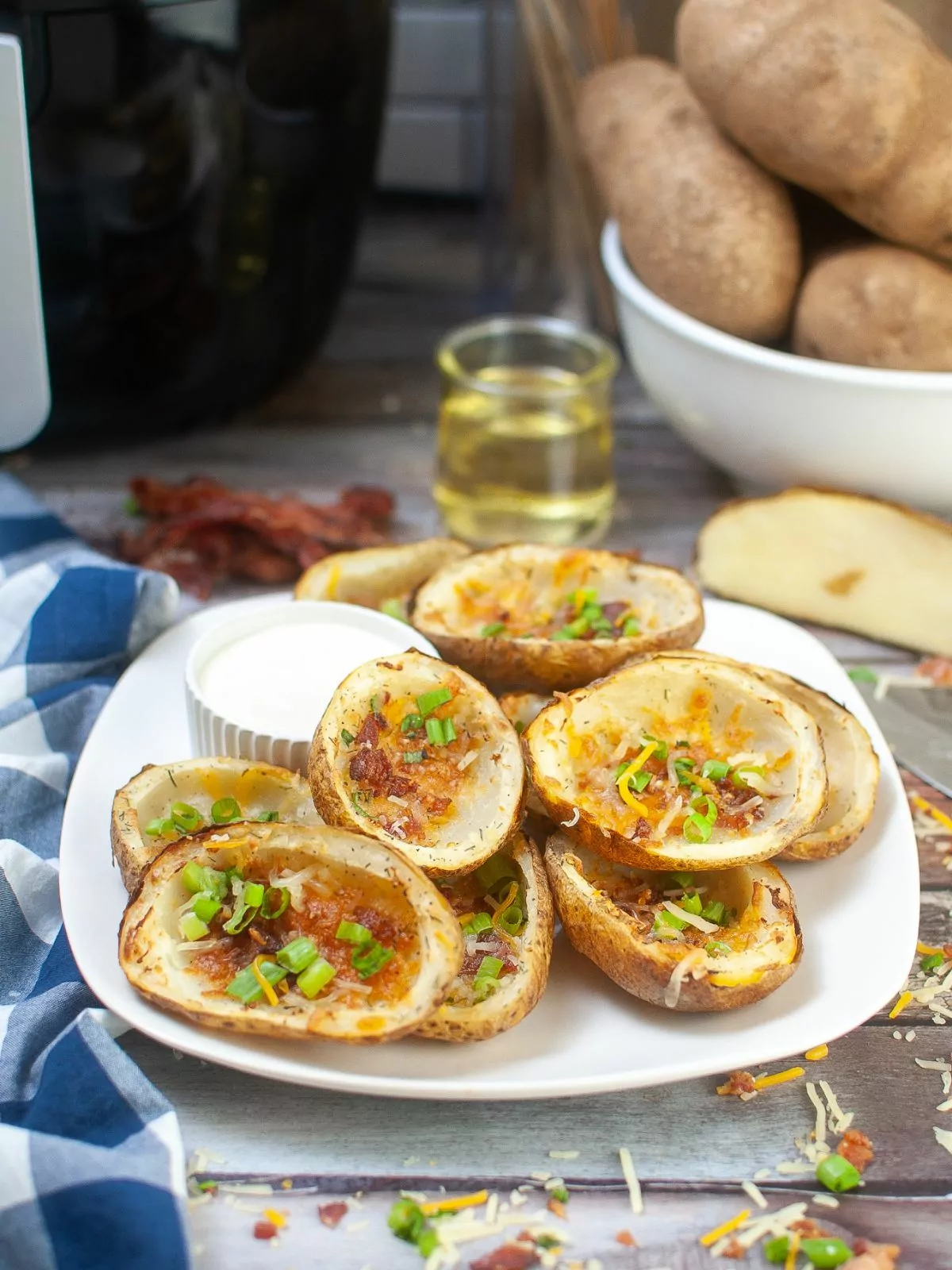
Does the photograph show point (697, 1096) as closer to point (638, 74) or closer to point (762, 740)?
point (762, 740)

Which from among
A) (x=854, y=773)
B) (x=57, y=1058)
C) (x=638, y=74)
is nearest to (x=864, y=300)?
(x=638, y=74)

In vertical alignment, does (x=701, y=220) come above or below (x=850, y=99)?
below

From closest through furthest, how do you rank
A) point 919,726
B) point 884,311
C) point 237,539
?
point 919,726 → point 884,311 → point 237,539

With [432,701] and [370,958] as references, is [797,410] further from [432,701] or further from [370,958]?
[370,958]

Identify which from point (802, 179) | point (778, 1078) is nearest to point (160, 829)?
point (778, 1078)

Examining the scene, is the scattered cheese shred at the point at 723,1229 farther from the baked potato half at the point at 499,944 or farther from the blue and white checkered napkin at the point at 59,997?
the blue and white checkered napkin at the point at 59,997

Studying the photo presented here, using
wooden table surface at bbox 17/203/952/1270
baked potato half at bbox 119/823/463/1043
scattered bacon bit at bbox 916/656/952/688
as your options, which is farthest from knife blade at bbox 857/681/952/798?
baked potato half at bbox 119/823/463/1043

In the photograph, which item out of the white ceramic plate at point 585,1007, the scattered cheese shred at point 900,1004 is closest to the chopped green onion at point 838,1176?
the white ceramic plate at point 585,1007

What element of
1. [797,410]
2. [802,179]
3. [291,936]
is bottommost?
[291,936]
